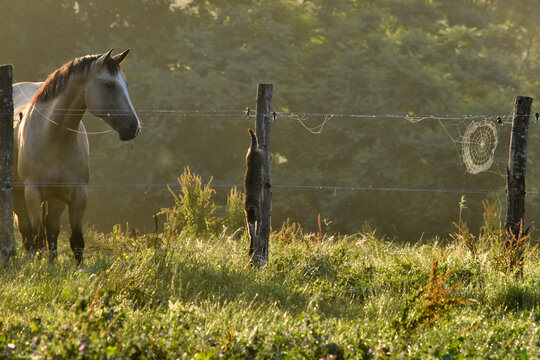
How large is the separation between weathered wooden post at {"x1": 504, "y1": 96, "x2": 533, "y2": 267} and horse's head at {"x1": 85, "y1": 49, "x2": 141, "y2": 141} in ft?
14.5

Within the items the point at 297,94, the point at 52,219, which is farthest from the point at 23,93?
the point at 297,94

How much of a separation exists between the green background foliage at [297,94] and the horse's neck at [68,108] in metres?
12.9

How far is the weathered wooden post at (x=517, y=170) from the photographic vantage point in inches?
273

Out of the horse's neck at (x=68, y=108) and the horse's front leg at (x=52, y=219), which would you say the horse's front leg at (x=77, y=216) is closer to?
the horse's front leg at (x=52, y=219)

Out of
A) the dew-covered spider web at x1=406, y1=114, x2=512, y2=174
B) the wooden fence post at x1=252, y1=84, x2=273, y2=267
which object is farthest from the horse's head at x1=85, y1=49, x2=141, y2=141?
the dew-covered spider web at x1=406, y1=114, x2=512, y2=174

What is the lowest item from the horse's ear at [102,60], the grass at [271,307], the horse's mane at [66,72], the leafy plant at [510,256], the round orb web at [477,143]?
the grass at [271,307]

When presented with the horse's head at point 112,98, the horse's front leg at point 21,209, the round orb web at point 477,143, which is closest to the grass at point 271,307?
the horse's front leg at point 21,209

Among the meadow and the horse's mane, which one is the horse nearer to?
the horse's mane

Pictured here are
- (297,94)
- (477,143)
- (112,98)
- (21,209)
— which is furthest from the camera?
(297,94)

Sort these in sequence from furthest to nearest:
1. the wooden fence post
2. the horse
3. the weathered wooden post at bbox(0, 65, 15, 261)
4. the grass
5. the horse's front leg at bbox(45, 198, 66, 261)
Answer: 1. the horse's front leg at bbox(45, 198, 66, 261)
2. the wooden fence post
3. the horse
4. the weathered wooden post at bbox(0, 65, 15, 261)
5. the grass

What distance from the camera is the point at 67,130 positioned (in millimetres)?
6918

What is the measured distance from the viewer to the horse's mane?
263 inches

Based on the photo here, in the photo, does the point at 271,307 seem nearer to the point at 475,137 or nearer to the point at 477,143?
the point at 477,143

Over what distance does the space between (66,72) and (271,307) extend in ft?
12.5
